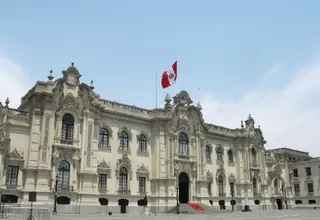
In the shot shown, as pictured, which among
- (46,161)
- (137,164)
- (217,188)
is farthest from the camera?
(217,188)

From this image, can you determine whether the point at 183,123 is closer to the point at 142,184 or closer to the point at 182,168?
the point at 182,168

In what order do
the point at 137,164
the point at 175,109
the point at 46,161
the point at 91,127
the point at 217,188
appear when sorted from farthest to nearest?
1. the point at 217,188
2. the point at 175,109
3. the point at 137,164
4. the point at 91,127
5. the point at 46,161

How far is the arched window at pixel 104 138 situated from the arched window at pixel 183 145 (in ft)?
35.5

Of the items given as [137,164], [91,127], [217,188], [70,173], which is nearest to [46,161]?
[70,173]

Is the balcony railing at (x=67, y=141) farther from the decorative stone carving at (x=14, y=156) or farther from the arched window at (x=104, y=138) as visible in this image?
the decorative stone carving at (x=14, y=156)

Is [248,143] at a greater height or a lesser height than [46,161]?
greater

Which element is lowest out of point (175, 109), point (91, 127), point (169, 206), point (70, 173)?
point (169, 206)

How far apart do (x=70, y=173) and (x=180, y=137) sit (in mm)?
16327

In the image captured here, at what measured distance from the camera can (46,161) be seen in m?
35.3

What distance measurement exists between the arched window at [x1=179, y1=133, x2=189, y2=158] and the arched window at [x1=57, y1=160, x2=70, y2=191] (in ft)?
52.2

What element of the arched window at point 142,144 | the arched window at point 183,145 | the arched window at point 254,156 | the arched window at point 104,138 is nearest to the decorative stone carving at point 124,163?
the arched window at point 104,138

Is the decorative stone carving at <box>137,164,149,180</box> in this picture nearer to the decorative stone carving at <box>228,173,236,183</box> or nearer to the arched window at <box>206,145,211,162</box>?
the arched window at <box>206,145,211,162</box>

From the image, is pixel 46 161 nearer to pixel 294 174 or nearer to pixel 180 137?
pixel 180 137

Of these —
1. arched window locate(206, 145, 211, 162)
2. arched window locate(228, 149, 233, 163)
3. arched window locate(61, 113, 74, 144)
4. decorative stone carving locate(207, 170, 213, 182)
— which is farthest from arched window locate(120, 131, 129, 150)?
arched window locate(228, 149, 233, 163)
